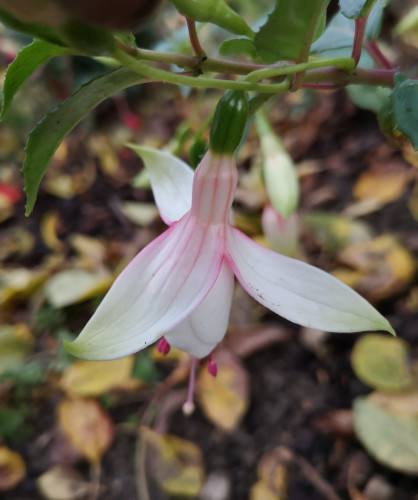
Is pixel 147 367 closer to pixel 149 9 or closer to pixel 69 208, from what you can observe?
pixel 69 208

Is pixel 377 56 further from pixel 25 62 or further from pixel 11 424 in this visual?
pixel 11 424

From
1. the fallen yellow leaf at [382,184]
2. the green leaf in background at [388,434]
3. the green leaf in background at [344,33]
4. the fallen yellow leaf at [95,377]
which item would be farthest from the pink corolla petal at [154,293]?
the fallen yellow leaf at [382,184]

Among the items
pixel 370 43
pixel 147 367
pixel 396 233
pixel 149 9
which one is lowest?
pixel 396 233

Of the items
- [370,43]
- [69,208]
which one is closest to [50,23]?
[370,43]

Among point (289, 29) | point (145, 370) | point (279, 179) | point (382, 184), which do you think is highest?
point (289, 29)

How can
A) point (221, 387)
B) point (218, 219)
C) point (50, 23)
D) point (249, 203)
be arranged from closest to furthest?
point (50, 23) < point (218, 219) < point (221, 387) < point (249, 203)

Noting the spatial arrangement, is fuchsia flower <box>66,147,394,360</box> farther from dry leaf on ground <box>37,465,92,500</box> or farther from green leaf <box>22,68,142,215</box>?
dry leaf on ground <box>37,465,92,500</box>

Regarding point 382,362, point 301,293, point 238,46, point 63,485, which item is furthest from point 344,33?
point 63,485
